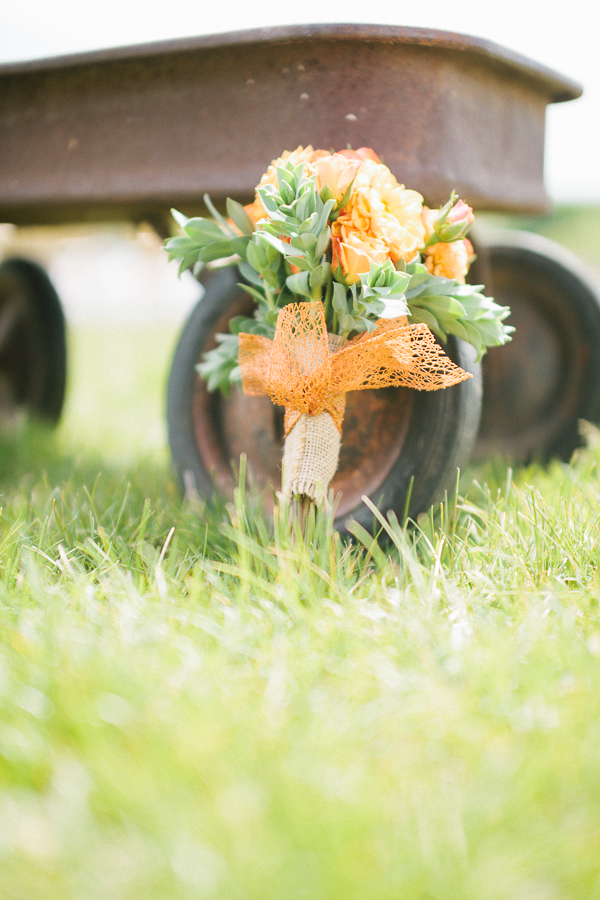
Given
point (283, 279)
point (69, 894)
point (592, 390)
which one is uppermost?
point (283, 279)

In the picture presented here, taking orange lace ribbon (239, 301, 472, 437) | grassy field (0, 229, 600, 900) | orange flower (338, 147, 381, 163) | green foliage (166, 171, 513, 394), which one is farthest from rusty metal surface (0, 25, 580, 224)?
grassy field (0, 229, 600, 900)

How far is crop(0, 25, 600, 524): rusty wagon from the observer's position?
1.25 meters

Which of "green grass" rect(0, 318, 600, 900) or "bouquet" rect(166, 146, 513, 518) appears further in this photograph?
"bouquet" rect(166, 146, 513, 518)

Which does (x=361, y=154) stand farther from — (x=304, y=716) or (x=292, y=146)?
(x=304, y=716)

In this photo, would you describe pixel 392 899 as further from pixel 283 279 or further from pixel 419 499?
pixel 283 279

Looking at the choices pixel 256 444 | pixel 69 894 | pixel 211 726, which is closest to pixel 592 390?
pixel 256 444

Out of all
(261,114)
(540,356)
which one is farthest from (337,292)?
(540,356)

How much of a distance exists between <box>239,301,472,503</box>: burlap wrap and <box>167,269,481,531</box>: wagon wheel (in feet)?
0.43

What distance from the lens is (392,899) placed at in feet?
1.79

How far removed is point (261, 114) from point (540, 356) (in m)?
1.04

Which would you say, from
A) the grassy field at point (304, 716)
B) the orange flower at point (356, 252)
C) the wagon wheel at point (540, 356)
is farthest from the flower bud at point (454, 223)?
the wagon wheel at point (540, 356)

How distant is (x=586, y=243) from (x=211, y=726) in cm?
1373

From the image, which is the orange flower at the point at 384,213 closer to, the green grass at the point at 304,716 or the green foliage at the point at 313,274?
the green foliage at the point at 313,274

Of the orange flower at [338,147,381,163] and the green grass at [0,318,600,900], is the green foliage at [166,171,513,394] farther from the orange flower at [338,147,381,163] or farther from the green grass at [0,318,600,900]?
the green grass at [0,318,600,900]
